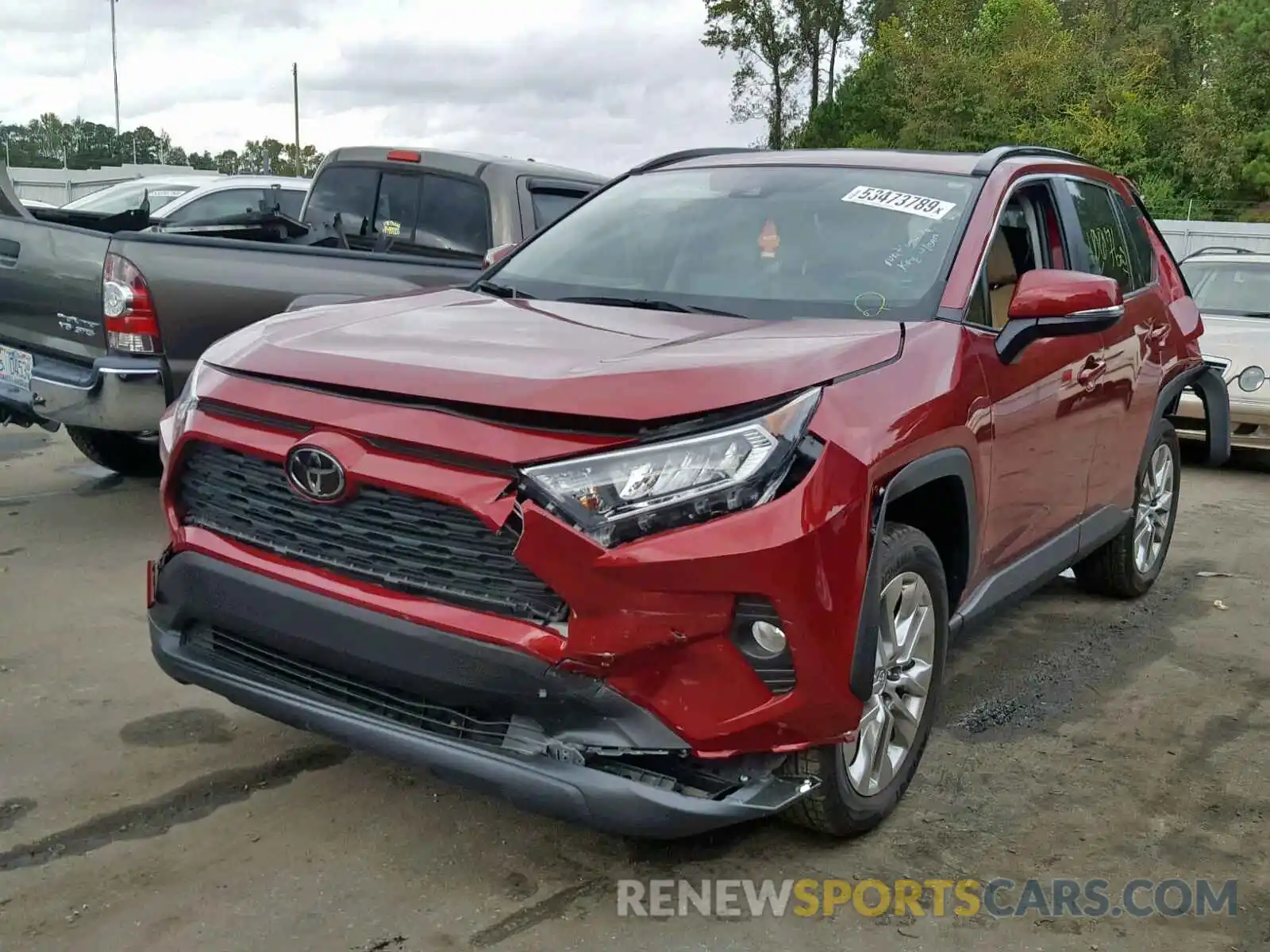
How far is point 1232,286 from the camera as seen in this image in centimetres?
1021

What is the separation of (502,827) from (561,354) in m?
1.26

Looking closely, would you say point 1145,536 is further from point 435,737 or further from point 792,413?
point 435,737

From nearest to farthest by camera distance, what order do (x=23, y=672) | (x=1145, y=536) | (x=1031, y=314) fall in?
(x=1031, y=314) → (x=23, y=672) → (x=1145, y=536)

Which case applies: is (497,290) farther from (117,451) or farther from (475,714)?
(117,451)

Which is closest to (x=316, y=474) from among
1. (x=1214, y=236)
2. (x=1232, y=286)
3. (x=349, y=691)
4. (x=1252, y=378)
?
(x=349, y=691)

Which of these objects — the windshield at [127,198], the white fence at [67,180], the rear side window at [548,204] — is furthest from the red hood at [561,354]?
the white fence at [67,180]

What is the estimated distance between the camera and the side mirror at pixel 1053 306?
11.8 ft

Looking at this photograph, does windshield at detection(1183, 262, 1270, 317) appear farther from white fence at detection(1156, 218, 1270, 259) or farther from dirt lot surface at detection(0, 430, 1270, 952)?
white fence at detection(1156, 218, 1270, 259)

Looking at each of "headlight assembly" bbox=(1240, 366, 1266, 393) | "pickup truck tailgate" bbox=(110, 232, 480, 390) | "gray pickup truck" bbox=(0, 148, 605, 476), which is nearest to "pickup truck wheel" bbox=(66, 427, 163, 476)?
"gray pickup truck" bbox=(0, 148, 605, 476)

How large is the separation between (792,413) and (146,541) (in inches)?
161

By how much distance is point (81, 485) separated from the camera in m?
6.98

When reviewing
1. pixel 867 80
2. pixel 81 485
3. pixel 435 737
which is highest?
pixel 867 80

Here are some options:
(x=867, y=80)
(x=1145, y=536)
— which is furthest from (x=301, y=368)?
(x=867, y=80)

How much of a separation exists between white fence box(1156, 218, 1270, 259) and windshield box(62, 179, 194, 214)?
20.6m
